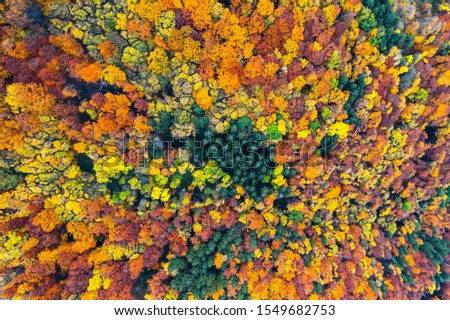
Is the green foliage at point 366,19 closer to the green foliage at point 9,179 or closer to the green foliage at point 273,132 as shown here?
the green foliage at point 273,132

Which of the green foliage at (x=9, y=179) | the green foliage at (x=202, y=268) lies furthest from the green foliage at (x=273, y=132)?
the green foliage at (x=9, y=179)

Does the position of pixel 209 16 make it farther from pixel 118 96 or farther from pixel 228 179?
pixel 228 179

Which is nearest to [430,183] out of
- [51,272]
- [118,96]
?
[118,96]

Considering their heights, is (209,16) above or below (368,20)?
below

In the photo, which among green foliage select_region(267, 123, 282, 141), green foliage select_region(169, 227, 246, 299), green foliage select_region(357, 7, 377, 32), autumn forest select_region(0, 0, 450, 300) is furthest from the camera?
green foliage select_region(169, 227, 246, 299)

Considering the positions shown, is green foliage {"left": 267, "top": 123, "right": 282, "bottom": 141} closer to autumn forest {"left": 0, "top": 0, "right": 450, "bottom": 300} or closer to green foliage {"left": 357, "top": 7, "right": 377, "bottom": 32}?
autumn forest {"left": 0, "top": 0, "right": 450, "bottom": 300}

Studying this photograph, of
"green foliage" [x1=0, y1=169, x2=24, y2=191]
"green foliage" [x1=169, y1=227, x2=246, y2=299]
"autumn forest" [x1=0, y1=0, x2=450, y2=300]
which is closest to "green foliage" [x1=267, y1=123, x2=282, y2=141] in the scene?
"autumn forest" [x1=0, y1=0, x2=450, y2=300]

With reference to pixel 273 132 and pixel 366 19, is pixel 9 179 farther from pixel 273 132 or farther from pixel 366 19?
pixel 366 19

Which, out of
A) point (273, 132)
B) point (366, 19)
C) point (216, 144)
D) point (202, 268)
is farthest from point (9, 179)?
point (366, 19)

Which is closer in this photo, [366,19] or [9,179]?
[9,179]

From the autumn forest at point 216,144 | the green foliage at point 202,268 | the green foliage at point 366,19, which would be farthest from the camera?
the green foliage at point 202,268

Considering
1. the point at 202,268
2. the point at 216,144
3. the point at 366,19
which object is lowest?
the point at 202,268
